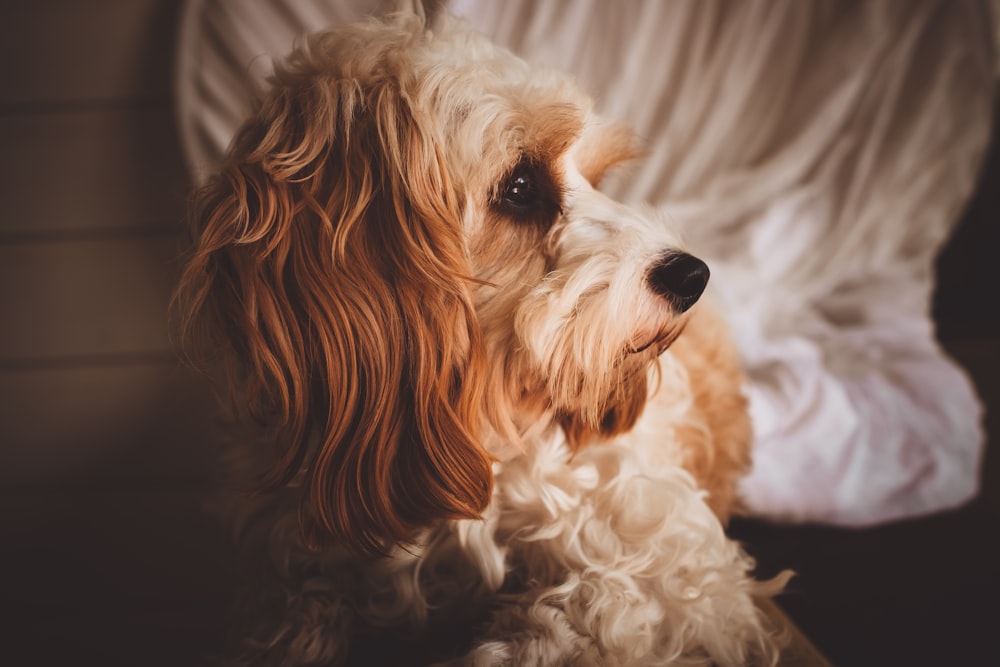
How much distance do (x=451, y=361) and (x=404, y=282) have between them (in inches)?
3.6

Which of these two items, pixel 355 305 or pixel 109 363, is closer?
pixel 355 305

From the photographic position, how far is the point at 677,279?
2.21 ft

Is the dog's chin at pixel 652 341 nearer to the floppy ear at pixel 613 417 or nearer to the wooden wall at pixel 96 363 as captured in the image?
the floppy ear at pixel 613 417

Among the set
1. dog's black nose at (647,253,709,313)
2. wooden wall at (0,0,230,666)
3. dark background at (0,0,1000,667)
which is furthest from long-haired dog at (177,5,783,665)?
wooden wall at (0,0,230,666)

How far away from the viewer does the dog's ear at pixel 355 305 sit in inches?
24.9

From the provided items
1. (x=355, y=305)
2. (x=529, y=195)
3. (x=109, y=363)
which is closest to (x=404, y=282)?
(x=355, y=305)

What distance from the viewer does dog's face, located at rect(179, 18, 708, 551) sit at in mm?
635

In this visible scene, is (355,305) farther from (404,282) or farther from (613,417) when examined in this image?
(613,417)

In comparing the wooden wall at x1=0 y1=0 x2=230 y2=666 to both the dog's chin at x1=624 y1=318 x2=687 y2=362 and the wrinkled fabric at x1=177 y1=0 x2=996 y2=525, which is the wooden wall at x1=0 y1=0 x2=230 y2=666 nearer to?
the wrinkled fabric at x1=177 y1=0 x2=996 y2=525

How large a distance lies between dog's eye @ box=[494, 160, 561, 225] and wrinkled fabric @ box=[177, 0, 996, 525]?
0.56m

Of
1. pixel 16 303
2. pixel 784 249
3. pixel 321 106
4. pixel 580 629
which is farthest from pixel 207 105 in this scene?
pixel 784 249

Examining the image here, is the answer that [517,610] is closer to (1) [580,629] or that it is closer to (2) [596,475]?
(1) [580,629]

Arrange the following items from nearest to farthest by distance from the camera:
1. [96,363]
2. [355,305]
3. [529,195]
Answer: [355,305], [529,195], [96,363]

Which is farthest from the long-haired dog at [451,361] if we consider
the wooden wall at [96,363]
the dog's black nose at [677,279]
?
the wooden wall at [96,363]
